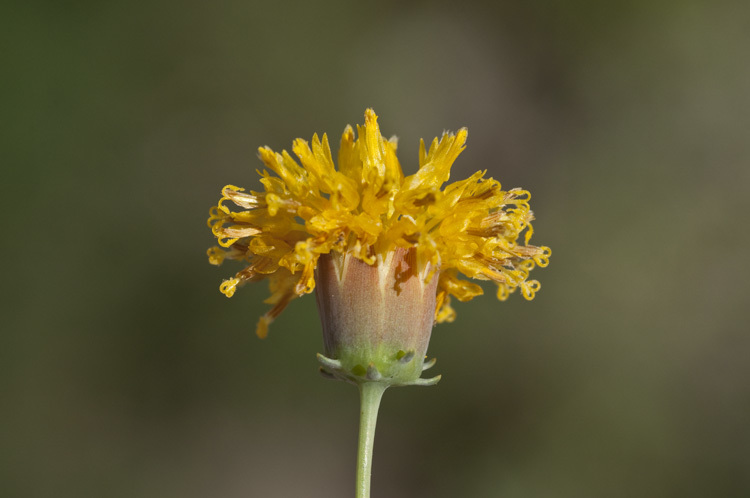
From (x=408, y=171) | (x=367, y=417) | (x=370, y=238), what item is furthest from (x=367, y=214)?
(x=408, y=171)

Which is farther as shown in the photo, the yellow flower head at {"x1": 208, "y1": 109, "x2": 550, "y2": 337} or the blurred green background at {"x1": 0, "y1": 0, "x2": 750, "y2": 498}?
the blurred green background at {"x1": 0, "y1": 0, "x2": 750, "y2": 498}

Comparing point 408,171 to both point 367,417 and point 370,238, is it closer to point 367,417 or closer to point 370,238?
point 370,238

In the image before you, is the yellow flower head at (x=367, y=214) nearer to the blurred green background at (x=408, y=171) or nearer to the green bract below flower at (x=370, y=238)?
the green bract below flower at (x=370, y=238)

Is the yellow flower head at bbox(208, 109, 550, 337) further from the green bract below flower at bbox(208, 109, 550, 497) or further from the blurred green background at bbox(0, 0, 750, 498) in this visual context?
the blurred green background at bbox(0, 0, 750, 498)

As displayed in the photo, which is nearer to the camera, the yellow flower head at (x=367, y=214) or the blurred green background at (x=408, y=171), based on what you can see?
the yellow flower head at (x=367, y=214)

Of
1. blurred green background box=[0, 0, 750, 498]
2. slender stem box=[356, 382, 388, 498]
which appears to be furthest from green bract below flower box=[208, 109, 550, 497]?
blurred green background box=[0, 0, 750, 498]

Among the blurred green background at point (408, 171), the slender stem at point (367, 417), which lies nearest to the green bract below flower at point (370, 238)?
the slender stem at point (367, 417)

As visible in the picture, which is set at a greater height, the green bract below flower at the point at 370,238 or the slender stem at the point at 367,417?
the green bract below flower at the point at 370,238

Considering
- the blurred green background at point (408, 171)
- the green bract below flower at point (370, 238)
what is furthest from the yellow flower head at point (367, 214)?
the blurred green background at point (408, 171)
